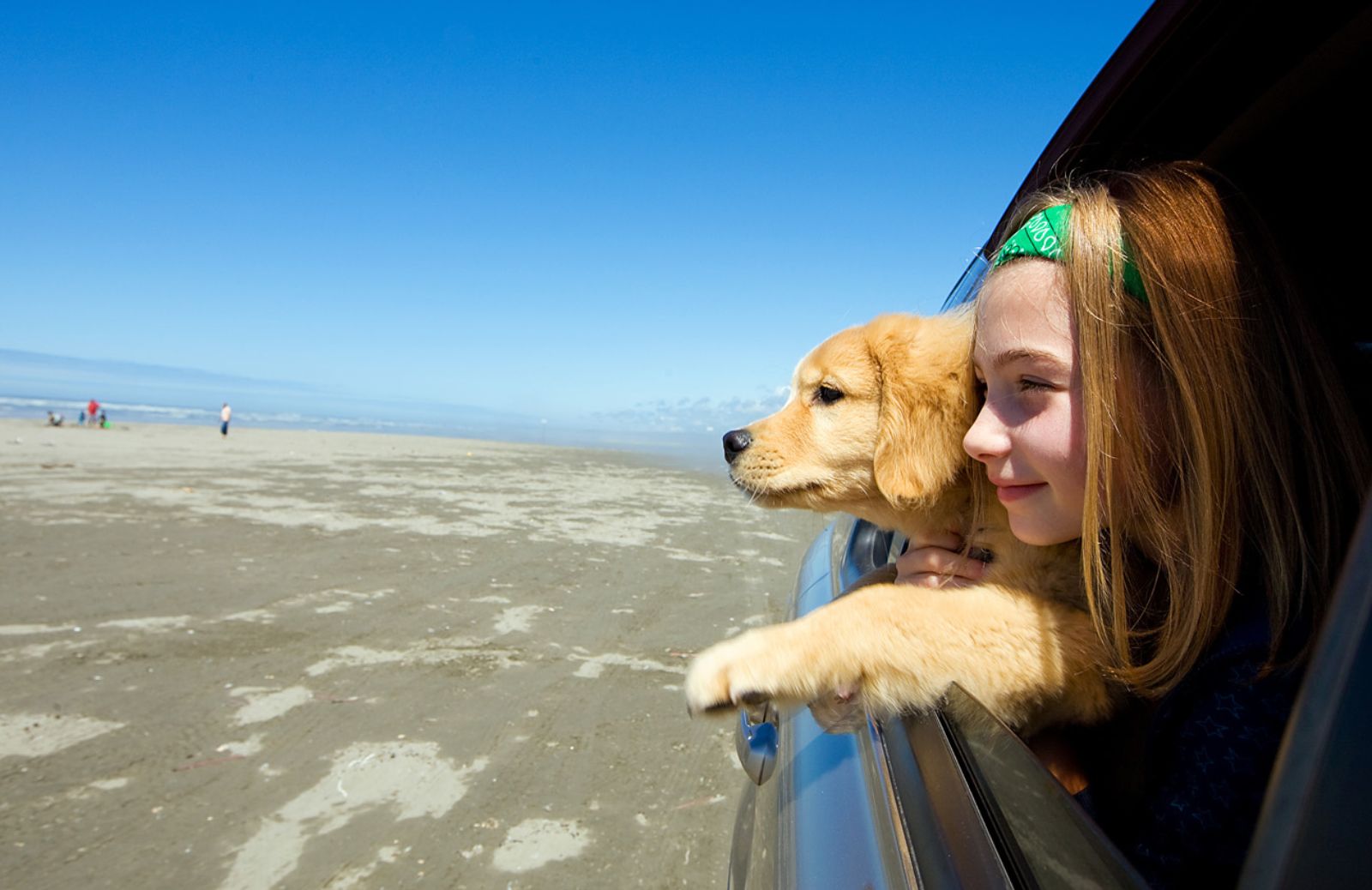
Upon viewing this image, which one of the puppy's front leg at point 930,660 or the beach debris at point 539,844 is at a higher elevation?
the puppy's front leg at point 930,660

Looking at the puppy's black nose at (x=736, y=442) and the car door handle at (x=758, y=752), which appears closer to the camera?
the car door handle at (x=758, y=752)

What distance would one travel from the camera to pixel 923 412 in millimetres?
1922

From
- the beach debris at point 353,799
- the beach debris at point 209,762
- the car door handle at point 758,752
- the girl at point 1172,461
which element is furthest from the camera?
the beach debris at point 209,762

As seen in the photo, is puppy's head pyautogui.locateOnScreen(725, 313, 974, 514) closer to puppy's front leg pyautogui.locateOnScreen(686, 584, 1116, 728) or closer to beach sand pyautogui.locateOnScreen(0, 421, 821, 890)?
puppy's front leg pyautogui.locateOnScreen(686, 584, 1116, 728)

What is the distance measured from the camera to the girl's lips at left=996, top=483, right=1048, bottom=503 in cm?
140

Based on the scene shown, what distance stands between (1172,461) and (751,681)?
2.59 feet

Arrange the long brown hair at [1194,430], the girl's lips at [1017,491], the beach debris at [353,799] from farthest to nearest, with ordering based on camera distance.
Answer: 1. the beach debris at [353,799]
2. the girl's lips at [1017,491]
3. the long brown hair at [1194,430]

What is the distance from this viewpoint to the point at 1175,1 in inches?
52.4

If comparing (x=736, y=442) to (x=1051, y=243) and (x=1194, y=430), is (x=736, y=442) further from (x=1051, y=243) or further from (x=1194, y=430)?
(x=1194, y=430)

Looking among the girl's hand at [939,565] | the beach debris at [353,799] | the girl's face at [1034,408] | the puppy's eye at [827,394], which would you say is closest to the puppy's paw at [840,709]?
the girl's hand at [939,565]

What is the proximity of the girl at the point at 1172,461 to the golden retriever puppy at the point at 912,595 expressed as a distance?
12cm

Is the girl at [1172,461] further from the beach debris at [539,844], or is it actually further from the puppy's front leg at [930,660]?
the beach debris at [539,844]

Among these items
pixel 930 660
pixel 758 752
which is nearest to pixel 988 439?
pixel 930 660

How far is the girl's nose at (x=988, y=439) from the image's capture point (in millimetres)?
1400
